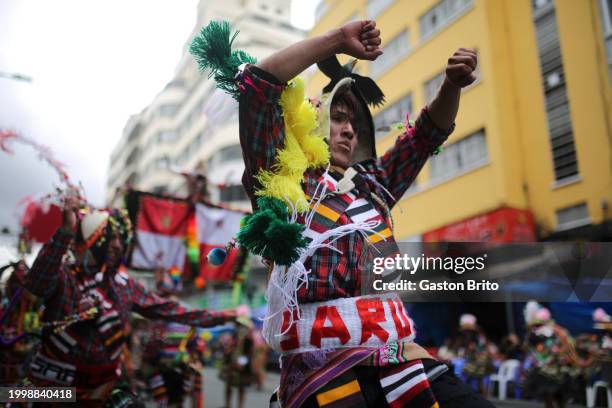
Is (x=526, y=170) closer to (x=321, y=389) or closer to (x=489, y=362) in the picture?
(x=489, y=362)

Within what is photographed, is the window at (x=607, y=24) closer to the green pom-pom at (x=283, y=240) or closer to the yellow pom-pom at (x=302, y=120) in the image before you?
the yellow pom-pom at (x=302, y=120)

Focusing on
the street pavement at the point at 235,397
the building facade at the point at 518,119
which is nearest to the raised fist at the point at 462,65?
the street pavement at the point at 235,397

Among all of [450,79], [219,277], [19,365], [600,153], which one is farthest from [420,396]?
[600,153]

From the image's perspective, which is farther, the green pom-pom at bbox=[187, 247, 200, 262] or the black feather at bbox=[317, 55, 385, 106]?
the green pom-pom at bbox=[187, 247, 200, 262]

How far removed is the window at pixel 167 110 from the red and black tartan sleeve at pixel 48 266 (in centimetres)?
4258

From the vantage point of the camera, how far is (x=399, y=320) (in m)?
1.91

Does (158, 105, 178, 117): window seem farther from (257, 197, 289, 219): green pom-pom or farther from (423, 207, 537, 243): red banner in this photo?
(257, 197, 289, 219): green pom-pom

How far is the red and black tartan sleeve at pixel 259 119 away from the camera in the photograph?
6.11 ft

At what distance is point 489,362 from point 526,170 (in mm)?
5011

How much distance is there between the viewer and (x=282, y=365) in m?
1.97

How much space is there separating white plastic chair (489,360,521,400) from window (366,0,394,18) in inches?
450

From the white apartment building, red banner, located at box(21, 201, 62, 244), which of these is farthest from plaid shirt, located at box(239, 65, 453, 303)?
the white apartment building

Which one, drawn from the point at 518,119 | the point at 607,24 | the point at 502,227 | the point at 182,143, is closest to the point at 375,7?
the point at 518,119

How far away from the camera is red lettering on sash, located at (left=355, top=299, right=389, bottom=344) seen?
72.2 inches
